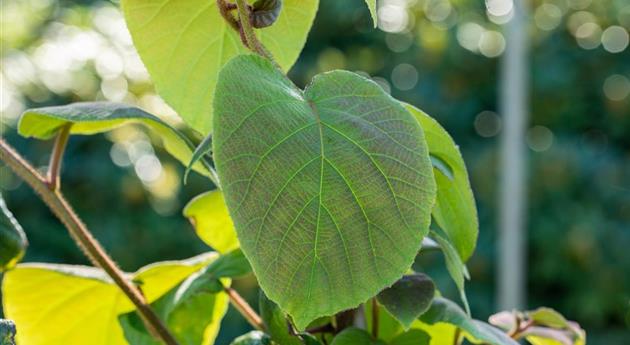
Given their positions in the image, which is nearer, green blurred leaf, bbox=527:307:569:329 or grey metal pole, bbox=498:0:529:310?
green blurred leaf, bbox=527:307:569:329

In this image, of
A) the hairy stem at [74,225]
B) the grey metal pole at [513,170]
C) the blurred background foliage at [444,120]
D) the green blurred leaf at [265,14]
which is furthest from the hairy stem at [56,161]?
the grey metal pole at [513,170]

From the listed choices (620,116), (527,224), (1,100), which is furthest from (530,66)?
(1,100)

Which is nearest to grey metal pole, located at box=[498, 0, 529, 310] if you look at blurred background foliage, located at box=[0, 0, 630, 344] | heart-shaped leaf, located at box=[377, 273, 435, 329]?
blurred background foliage, located at box=[0, 0, 630, 344]

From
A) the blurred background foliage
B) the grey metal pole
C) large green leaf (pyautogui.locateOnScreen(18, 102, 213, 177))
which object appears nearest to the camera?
large green leaf (pyautogui.locateOnScreen(18, 102, 213, 177))

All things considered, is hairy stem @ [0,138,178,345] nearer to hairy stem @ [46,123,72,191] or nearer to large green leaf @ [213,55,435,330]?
hairy stem @ [46,123,72,191]

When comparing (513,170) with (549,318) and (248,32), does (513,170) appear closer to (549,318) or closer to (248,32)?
(549,318)

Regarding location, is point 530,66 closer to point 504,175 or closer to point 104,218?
point 504,175
